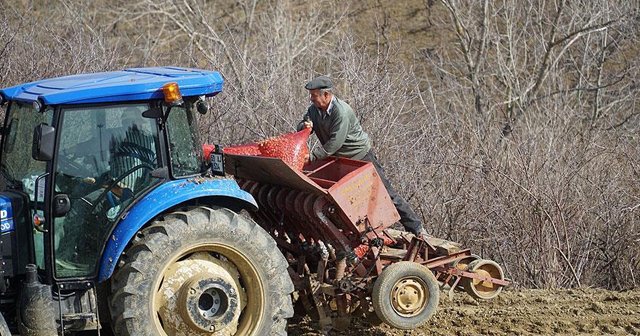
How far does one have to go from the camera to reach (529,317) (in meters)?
7.66

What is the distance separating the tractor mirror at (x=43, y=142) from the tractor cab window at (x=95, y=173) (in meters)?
0.17

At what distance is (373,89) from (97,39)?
4.02 metres

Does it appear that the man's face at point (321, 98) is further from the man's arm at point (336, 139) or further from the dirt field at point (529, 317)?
the dirt field at point (529, 317)

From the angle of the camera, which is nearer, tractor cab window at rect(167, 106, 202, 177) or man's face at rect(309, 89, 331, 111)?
tractor cab window at rect(167, 106, 202, 177)

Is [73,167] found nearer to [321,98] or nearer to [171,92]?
[171,92]

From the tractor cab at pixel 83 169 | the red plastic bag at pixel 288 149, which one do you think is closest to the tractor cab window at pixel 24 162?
the tractor cab at pixel 83 169

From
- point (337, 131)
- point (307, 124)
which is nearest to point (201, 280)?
point (307, 124)

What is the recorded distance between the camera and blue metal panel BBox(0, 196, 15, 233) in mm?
5887

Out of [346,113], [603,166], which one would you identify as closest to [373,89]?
[603,166]

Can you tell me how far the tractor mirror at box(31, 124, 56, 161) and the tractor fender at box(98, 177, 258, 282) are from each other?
2.05ft

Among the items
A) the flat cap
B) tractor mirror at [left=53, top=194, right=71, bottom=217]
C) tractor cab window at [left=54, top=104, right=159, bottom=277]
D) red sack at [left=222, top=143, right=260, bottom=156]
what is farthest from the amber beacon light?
the flat cap

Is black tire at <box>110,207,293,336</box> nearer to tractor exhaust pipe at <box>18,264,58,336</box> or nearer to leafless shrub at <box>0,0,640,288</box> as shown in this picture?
tractor exhaust pipe at <box>18,264,58,336</box>

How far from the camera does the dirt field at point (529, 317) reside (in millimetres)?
7402

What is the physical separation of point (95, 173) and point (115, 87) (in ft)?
1.76
